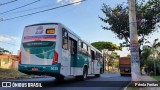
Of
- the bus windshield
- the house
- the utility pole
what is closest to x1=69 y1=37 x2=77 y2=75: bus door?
the bus windshield

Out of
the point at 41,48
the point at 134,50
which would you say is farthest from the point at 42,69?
the point at 134,50

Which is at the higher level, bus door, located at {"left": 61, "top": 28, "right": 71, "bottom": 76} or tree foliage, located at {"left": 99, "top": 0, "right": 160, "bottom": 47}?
tree foliage, located at {"left": 99, "top": 0, "right": 160, "bottom": 47}

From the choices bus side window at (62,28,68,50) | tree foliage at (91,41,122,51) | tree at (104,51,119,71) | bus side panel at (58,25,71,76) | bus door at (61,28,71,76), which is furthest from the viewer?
tree at (104,51,119,71)

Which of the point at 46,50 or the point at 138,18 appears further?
the point at 138,18

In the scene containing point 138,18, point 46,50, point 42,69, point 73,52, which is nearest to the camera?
point 42,69

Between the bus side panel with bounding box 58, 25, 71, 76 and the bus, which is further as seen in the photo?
the bus side panel with bounding box 58, 25, 71, 76

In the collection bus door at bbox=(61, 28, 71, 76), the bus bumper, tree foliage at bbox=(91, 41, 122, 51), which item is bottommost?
the bus bumper

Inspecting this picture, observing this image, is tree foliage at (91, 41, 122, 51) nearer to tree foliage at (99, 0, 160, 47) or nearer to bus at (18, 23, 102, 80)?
tree foliage at (99, 0, 160, 47)

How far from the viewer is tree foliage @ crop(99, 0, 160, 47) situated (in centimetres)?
3152

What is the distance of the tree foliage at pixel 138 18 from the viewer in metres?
31.5

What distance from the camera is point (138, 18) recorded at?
3141cm

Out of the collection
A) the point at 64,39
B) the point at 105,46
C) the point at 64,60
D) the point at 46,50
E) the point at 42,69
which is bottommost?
the point at 42,69

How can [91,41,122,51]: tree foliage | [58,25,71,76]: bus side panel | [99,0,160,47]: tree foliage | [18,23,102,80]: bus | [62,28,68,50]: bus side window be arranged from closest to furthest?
[18,23,102,80]: bus, [58,25,71,76]: bus side panel, [62,28,68,50]: bus side window, [99,0,160,47]: tree foliage, [91,41,122,51]: tree foliage

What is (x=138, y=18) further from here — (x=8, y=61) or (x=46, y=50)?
(x=8, y=61)
